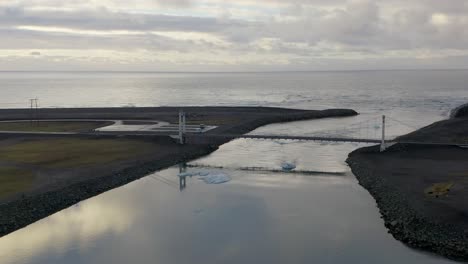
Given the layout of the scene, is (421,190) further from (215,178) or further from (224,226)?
(215,178)

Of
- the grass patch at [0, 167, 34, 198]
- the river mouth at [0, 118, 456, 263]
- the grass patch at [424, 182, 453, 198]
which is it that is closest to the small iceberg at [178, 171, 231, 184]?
the river mouth at [0, 118, 456, 263]

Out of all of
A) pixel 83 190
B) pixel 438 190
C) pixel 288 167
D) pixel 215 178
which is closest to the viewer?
pixel 438 190

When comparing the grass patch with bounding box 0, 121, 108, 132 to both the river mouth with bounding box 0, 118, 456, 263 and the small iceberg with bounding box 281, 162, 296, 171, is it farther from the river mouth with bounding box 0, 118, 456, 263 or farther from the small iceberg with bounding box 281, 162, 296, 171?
the small iceberg with bounding box 281, 162, 296, 171

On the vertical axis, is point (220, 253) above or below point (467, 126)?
below

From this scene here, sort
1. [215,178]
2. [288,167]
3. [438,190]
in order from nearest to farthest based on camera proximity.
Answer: [438,190] < [215,178] < [288,167]

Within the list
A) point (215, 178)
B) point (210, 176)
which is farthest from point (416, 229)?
point (210, 176)

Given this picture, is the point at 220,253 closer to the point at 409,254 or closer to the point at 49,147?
the point at 409,254

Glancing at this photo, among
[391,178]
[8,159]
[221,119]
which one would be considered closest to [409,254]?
[391,178]
